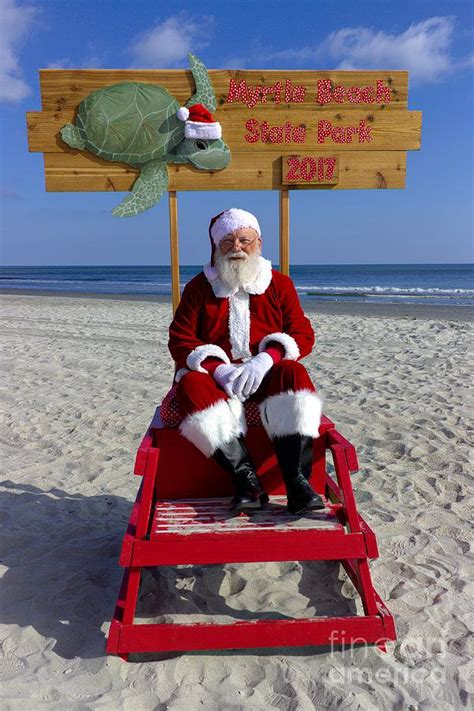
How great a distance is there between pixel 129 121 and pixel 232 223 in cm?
131

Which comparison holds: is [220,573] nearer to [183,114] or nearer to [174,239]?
[174,239]

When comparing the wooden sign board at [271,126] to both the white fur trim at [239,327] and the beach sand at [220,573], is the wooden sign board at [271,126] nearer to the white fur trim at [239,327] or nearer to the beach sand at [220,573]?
the white fur trim at [239,327]

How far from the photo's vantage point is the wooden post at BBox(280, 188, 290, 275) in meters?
4.14

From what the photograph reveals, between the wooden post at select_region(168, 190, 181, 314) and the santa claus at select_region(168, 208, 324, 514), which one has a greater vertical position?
the wooden post at select_region(168, 190, 181, 314)

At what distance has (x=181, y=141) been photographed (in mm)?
3969

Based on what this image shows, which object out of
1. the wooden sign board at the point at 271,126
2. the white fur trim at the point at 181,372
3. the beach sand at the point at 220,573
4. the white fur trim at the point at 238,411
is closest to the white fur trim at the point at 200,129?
the wooden sign board at the point at 271,126

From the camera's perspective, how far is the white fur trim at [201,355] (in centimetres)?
295

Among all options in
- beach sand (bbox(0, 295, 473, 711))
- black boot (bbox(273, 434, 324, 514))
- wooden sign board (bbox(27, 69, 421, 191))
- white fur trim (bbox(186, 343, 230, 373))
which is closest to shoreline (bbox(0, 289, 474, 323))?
beach sand (bbox(0, 295, 473, 711))

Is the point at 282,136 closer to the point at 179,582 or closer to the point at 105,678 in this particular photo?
the point at 179,582

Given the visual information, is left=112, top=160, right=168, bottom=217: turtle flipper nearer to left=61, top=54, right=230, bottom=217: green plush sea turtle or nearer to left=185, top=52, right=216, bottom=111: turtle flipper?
left=61, top=54, right=230, bottom=217: green plush sea turtle

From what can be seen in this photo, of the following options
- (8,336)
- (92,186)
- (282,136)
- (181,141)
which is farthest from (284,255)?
(8,336)

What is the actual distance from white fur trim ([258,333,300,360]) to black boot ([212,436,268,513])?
55cm

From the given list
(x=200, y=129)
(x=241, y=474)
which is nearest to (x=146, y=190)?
(x=200, y=129)

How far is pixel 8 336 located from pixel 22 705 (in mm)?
9821
